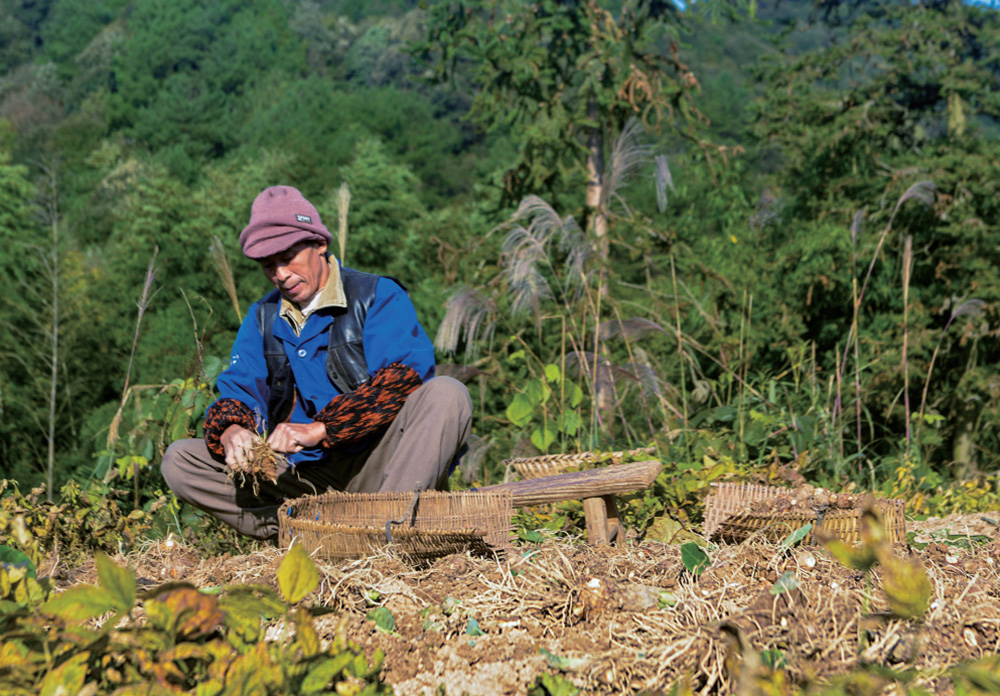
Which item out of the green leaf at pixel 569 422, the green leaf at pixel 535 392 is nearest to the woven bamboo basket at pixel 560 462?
the green leaf at pixel 535 392

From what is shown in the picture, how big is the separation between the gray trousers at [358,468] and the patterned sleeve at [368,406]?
0.05 meters

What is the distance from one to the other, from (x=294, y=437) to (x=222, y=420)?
29cm

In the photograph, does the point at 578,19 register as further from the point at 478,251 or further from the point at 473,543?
the point at 473,543

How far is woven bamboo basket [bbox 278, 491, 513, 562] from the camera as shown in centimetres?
211

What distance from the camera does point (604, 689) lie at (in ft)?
5.26

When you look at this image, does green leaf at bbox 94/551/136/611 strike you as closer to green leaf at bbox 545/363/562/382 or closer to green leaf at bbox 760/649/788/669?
green leaf at bbox 760/649/788/669

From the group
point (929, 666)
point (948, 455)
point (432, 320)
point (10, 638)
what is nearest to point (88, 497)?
point (10, 638)

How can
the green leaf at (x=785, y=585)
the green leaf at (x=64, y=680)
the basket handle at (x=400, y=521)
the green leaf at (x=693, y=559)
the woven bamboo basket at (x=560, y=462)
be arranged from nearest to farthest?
the green leaf at (x=64, y=680)
the green leaf at (x=785, y=585)
the green leaf at (x=693, y=559)
the basket handle at (x=400, y=521)
the woven bamboo basket at (x=560, y=462)

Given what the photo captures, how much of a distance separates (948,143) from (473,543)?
11.0m

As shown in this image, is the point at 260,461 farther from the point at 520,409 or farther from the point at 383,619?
the point at 520,409

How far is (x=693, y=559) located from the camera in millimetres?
1999

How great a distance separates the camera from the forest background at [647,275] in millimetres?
4047

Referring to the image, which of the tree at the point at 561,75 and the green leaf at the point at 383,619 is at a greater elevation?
the tree at the point at 561,75

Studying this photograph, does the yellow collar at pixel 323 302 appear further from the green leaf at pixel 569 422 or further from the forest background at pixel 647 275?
the green leaf at pixel 569 422
